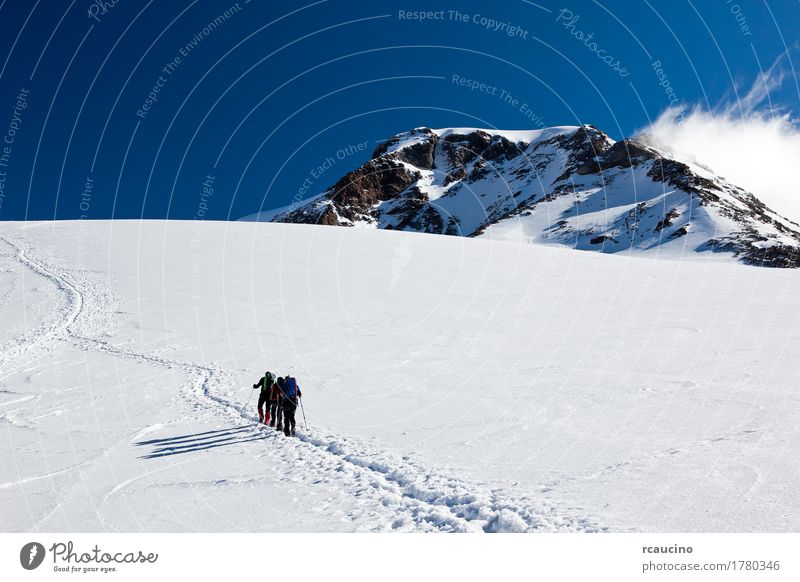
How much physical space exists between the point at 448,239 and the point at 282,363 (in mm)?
29101

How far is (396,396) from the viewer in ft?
46.0

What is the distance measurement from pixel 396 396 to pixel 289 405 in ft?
11.6

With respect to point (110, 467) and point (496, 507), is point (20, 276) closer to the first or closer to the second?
point (110, 467)

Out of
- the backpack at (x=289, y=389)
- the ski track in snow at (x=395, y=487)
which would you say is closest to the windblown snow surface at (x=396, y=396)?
the ski track in snow at (x=395, y=487)

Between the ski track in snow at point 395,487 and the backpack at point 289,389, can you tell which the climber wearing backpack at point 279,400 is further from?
the ski track in snow at point 395,487

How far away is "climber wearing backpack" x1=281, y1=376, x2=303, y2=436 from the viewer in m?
11.4

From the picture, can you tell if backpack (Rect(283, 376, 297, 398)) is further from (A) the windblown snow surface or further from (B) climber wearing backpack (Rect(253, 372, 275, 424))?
(A) the windblown snow surface

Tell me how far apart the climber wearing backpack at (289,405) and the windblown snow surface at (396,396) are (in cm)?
36

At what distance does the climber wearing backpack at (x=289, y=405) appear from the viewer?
11422 millimetres

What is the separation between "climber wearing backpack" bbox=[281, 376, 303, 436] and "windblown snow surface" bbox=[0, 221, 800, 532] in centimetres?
36

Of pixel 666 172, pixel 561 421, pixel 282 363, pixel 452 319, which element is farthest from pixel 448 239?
pixel 666 172

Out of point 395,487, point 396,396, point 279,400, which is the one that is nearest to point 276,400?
point 279,400

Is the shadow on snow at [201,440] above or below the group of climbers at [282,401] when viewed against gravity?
below
